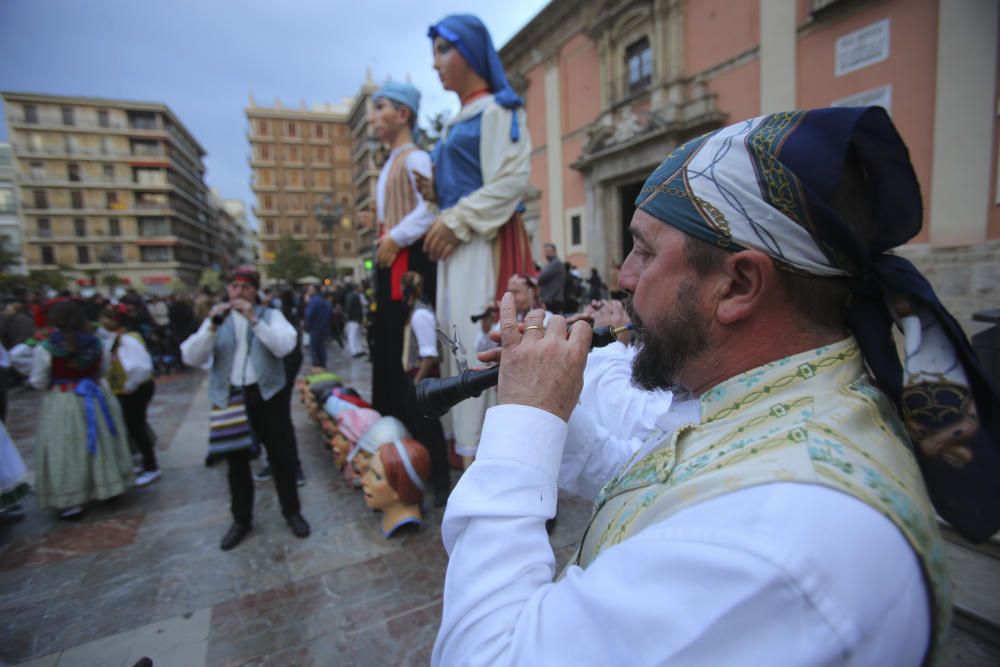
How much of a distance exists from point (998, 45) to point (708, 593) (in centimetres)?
1004

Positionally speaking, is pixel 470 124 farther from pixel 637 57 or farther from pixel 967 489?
pixel 637 57

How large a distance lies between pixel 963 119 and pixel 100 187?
221 ft

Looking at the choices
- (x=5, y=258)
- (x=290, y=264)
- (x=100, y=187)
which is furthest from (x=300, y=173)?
(x=5, y=258)

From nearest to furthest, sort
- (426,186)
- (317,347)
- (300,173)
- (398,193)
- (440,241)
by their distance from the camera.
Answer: (440,241) → (426,186) → (398,193) → (317,347) → (300,173)

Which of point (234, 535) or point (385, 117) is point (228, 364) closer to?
point (234, 535)

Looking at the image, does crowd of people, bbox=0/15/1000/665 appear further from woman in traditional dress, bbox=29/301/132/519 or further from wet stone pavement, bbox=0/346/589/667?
woman in traditional dress, bbox=29/301/132/519

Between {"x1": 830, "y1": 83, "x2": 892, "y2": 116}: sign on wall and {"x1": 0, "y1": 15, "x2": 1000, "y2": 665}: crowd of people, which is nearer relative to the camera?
{"x1": 0, "y1": 15, "x2": 1000, "y2": 665}: crowd of people

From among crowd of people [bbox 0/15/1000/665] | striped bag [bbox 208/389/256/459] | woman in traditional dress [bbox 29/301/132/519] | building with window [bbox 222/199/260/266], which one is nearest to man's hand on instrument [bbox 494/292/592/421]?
crowd of people [bbox 0/15/1000/665]

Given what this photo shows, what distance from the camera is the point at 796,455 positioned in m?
0.68

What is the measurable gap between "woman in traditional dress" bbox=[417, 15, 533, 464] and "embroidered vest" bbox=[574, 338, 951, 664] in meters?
2.17

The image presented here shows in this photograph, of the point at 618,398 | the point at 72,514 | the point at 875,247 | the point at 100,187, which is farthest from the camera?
the point at 100,187

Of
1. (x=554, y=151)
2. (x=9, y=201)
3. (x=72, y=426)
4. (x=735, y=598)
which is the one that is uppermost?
(x=9, y=201)

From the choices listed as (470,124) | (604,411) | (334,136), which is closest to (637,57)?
(470,124)

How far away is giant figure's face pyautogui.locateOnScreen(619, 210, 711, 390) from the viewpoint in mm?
963
